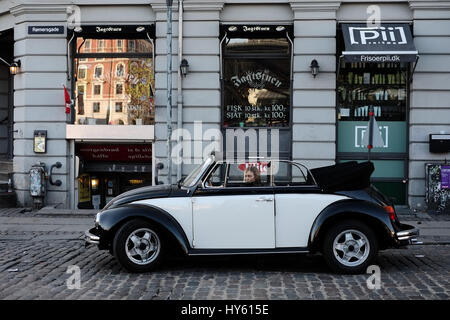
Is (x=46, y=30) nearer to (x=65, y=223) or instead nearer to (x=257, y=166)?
(x=65, y=223)

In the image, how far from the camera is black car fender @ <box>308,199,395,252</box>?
7.17 metres

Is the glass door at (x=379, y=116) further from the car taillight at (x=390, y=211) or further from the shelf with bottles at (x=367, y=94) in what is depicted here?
the car taillight at (x=390, y=211)

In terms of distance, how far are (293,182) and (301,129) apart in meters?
6.86

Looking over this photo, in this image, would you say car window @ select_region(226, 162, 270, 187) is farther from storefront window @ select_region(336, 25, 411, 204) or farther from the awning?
storefront window @ select_region(336, 25, 411, 204)

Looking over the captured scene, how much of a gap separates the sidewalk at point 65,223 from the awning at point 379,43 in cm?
386

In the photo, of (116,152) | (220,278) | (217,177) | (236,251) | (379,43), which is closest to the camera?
(220,278)

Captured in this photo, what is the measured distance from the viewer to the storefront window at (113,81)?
15.1m

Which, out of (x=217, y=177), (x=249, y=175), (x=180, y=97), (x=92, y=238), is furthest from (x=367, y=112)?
(x=92, y=238)

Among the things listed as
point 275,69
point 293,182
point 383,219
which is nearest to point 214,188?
point 293,182

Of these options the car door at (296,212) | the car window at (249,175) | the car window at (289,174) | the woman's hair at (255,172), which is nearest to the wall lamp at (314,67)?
the car window at (289,174)

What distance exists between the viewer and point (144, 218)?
723cm

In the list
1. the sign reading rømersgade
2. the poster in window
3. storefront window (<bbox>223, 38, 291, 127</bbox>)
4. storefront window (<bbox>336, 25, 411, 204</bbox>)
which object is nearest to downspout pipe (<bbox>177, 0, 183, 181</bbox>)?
storefront window (<bbox>223, 38, 291, 127</bbox>)

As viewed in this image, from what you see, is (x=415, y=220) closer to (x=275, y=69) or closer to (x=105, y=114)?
(x=275, y=69)

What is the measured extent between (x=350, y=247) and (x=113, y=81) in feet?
32.8
